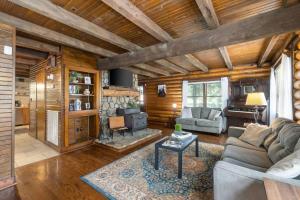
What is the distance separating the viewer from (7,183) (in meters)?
2.21

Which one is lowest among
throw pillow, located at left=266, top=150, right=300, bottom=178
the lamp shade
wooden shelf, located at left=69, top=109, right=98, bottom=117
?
throw pillow, located at left=266, top=150, right=300, bottom=178

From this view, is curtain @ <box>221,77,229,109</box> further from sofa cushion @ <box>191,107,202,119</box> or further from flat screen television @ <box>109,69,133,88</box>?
flat screen television @ <box>109,69,133,88</box>

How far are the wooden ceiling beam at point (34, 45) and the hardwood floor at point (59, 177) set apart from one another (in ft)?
8.26

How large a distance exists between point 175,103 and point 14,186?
6.03m

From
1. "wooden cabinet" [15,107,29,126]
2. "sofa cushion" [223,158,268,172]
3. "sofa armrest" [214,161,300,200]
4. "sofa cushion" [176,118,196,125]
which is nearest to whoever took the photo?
"sofa armrest" [214,161,300,200]

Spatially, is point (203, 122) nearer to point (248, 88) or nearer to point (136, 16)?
point (248, 88)

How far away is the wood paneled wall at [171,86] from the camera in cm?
534

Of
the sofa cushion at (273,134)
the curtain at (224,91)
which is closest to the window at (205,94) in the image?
the curtain at (224,91)

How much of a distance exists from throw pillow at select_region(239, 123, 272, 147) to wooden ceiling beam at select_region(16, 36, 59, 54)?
4.70 metres

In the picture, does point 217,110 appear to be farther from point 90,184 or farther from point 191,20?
point 90,184

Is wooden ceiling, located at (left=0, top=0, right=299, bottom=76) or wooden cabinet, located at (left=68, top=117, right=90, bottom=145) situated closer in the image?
wooden ceiling, located at (left=0, top=0, right=299, bottom=76)

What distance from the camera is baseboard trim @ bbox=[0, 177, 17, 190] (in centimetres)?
217

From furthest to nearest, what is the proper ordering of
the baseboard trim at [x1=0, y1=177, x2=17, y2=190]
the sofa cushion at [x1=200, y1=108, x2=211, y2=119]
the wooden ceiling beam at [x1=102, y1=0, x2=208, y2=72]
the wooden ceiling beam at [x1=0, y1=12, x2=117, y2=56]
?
the sofa cushion at [x1=200, y1=108, x2=211, y2=119] → the wooden ceiling beam at [x1=0, y1=12, x2=117, y2=56] → the baseboard trim at [x1=0, y1=177, x2=17, y2=190] → the wooden ceiling beam at [x1=102, y1=0, x2=208, y2=72]

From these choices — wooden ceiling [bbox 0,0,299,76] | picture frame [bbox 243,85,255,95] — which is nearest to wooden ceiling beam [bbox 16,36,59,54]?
wooden ceiling [bbox 0,0,299,76]
